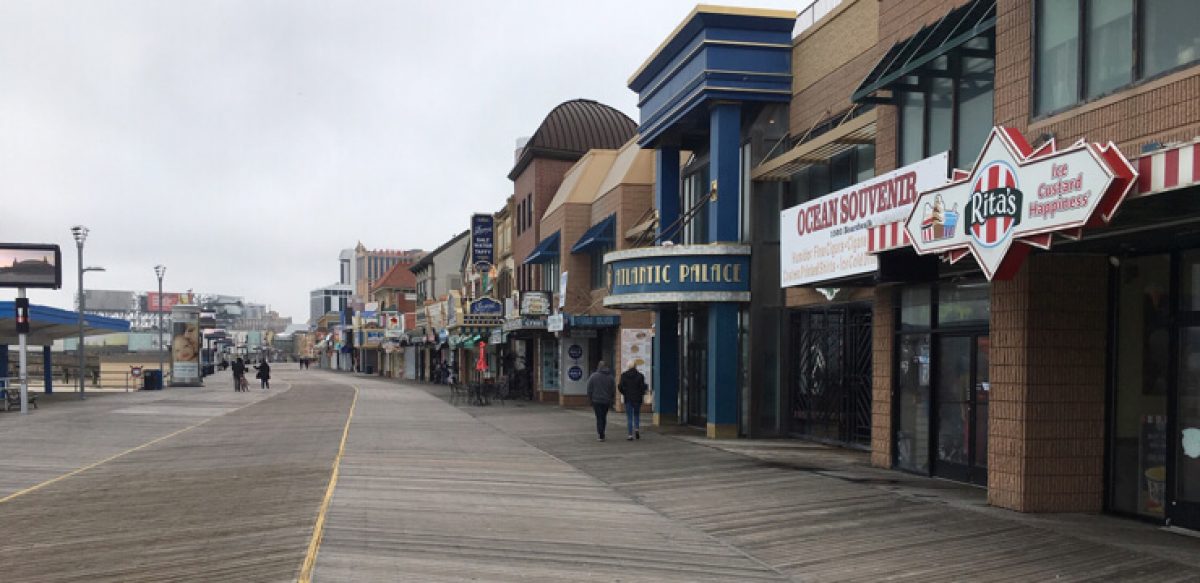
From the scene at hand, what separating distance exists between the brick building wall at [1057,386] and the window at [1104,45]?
1.81 m

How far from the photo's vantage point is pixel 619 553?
8.79 metres

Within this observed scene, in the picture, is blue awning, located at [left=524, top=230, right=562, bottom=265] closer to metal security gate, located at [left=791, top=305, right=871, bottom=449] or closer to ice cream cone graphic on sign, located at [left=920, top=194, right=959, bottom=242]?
metal security gate, located at [left=791, top=305, right=871, bottom=449]

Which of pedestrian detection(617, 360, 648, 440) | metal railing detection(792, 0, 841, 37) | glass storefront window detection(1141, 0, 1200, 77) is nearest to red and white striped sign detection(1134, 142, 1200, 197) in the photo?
glass storefront window detection(1141, 0, 1200, 77)

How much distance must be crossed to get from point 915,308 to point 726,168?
6524mm

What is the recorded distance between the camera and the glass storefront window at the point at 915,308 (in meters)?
13.6

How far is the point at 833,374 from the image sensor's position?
17812 mm

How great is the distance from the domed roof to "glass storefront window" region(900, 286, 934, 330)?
83.6 ft

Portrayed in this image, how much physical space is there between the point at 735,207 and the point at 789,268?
461 cm

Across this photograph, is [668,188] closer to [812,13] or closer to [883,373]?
[812,13]

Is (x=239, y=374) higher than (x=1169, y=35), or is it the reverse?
(x=1169, y=35)

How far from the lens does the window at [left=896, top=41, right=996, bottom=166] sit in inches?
467

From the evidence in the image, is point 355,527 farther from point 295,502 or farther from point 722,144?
point 722,144

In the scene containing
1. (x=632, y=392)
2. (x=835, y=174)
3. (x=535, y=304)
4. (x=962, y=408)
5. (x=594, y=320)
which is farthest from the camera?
(x=535, y=304)

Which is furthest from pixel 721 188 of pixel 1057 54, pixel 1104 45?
pixel 1104 45
